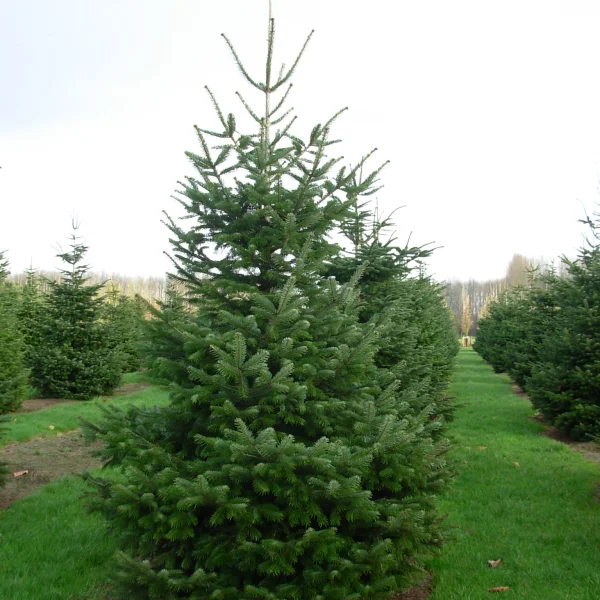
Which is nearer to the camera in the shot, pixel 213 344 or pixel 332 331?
pixel 213 344

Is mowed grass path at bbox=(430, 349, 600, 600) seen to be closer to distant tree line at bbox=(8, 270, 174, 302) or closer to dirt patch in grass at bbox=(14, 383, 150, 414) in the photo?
distant tree line at bbox=(8, 270, 174, 302)

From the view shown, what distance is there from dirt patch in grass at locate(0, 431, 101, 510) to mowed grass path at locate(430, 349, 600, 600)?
4.76 meters

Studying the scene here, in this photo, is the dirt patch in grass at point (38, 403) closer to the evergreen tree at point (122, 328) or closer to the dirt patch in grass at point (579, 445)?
the evergreen tree at point (122, 328)

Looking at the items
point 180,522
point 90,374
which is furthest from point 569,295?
point 90,374

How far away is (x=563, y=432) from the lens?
34.0 feet

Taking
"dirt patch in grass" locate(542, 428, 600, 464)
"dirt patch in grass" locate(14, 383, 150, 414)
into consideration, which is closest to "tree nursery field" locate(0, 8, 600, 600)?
"dirt patch in grass" locate(542, 428, 600, 464)

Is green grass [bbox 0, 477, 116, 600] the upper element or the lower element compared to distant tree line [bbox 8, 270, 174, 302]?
lower

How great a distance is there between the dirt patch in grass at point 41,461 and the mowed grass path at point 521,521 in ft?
15.6

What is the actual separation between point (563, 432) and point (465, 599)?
24.3ft

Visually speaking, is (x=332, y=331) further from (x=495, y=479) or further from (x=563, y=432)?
(x=563, y=432)

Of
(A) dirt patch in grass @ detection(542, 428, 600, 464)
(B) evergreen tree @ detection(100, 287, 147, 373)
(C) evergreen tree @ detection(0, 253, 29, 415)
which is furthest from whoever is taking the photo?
(B) evergreen tree @ detection(100, 287, 147, 373)

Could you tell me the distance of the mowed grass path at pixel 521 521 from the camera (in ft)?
14.5

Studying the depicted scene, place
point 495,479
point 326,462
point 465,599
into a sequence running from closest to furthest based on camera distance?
point 326,462 → point 465,599 → point 495,479

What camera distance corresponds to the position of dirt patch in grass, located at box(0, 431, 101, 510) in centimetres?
690
